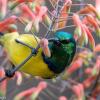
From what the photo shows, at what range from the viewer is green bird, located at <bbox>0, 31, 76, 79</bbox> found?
1.53 m

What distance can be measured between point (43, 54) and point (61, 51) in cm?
8

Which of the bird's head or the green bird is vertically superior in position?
the bird's head

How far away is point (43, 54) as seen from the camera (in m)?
1.60

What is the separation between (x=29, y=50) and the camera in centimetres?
159

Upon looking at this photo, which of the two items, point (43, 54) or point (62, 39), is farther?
point (43, 54)

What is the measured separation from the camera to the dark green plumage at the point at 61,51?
151cm

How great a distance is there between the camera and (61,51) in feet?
5.09

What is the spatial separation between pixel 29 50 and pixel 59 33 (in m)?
0.14

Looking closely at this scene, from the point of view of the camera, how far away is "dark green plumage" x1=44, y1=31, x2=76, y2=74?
1508mm

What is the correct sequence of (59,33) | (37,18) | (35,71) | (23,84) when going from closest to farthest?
(59,33) → (35,71) → (37,18) → (23,84)

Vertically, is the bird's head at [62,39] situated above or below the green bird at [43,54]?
above

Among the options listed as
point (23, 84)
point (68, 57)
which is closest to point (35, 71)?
point (68, 57)

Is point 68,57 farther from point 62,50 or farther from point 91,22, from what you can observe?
point 91,22

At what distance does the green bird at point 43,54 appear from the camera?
5.03 feet
